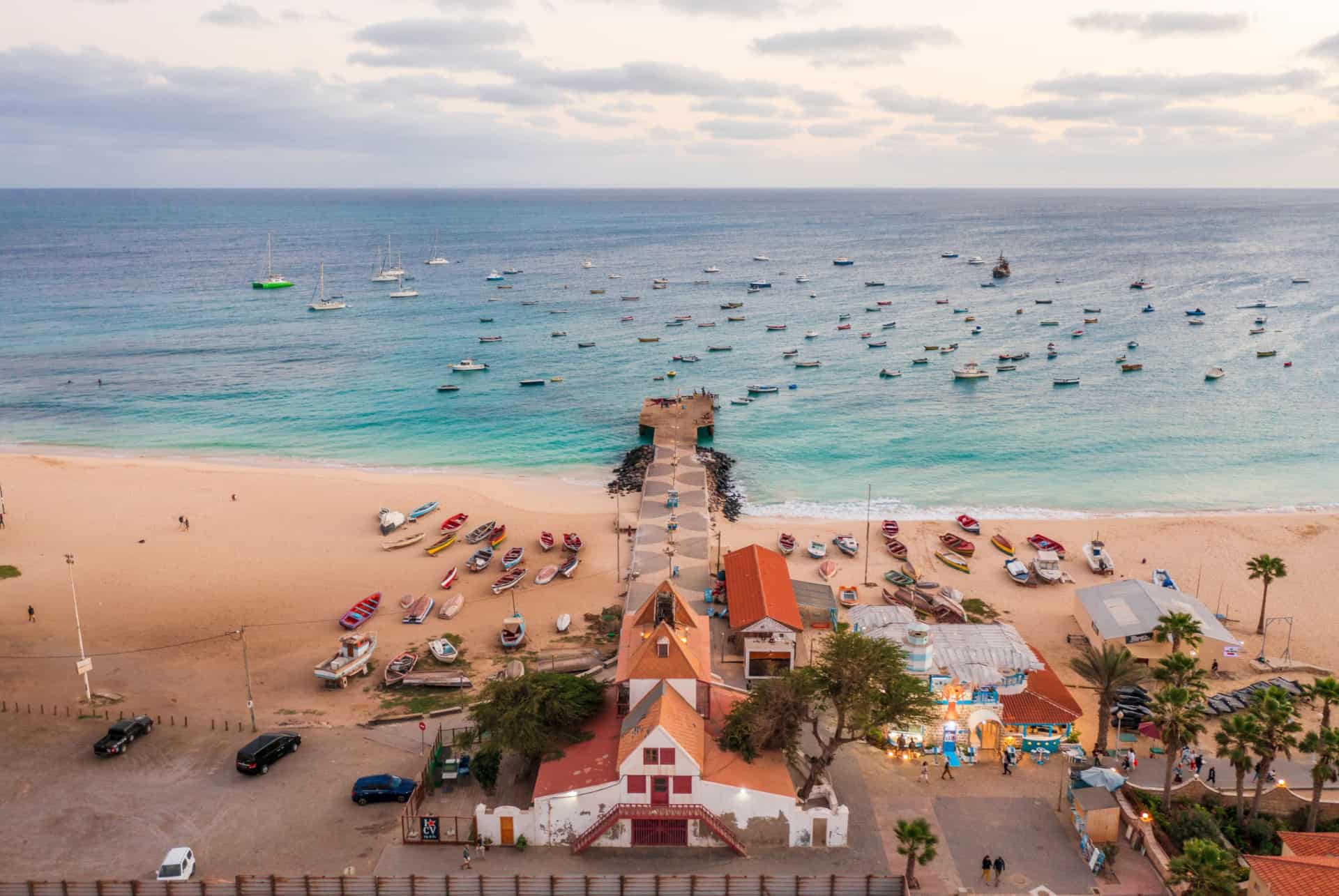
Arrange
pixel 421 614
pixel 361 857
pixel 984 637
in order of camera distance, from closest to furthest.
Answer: pixel 361 857 → pixel 984 637 → pixel 421 614

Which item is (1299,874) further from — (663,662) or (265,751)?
(265,751)

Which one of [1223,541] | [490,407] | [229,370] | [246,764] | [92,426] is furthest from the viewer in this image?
[229,370]

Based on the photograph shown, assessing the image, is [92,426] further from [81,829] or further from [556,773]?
[556,773]

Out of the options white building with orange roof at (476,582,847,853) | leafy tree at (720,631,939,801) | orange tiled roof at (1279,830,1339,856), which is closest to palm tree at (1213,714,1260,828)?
orange tiled roof at (1279,830,1339,856)

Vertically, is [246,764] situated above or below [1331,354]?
below

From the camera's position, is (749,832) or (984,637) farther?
(984,637)

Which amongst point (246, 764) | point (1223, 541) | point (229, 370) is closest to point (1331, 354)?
point (1223, 541)

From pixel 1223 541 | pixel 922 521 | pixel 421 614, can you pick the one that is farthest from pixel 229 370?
pixel 1223 541
